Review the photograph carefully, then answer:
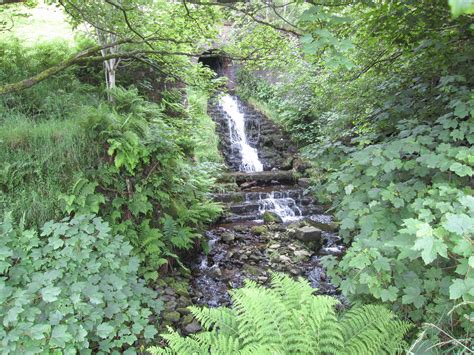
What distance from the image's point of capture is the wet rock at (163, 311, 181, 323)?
11.9 ft

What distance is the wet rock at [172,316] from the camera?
3.64 meters

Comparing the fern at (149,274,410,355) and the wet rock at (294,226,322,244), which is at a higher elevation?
the fern at (149,274,410,355)

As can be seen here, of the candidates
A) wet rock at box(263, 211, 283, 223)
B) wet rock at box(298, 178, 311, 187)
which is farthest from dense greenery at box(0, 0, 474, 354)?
wet rock at box(298, 178, 311, 187)

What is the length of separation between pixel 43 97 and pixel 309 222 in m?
6.02

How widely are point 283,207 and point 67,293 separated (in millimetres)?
6493

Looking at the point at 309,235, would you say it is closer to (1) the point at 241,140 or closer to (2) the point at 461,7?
(2) the point at 461,7

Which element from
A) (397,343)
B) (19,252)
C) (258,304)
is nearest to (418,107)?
(397,343)

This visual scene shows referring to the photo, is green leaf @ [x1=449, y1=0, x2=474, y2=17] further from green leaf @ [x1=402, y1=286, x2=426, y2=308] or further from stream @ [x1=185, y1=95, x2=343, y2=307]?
stream @ [x1=185, y1=95, x2=343, y2=307]

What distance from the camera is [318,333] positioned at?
204cm

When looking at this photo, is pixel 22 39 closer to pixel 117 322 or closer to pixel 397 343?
pixel 117 322

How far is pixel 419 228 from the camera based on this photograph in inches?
72.6

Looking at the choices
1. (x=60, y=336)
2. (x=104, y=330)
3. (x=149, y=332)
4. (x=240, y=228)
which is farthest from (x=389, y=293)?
(x=240, y=228)

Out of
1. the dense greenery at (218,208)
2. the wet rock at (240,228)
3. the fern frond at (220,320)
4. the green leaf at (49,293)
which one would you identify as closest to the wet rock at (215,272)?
the dense greenery at (218,208)

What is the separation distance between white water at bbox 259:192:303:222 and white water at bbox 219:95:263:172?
285 centimetres
